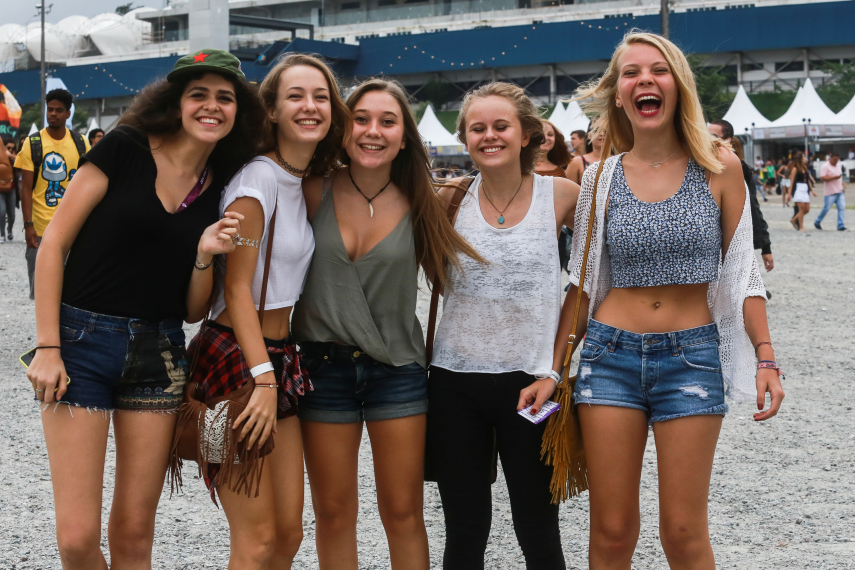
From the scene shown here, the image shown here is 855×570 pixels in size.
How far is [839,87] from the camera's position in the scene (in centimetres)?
4506

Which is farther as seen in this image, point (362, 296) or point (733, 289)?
point (362, 296)

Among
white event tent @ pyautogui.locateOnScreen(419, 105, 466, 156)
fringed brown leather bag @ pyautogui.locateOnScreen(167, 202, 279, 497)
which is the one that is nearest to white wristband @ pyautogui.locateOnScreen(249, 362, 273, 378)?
fringed brown leather bag @ pyautogui.locateOnScreen(167, 202, 279, 497)

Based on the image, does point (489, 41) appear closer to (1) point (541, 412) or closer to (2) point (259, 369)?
(1) point (541, 412)

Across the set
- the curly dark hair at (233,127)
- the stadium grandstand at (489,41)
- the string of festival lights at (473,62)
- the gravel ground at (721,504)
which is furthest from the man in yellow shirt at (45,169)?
the string of festival lights at (473,62)

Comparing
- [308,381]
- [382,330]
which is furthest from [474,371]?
[308,381]

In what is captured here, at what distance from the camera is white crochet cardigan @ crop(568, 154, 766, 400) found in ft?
9.51

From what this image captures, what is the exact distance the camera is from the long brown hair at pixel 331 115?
3074mm

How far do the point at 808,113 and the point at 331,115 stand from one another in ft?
104

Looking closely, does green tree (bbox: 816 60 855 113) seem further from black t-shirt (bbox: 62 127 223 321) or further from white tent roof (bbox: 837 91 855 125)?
black t-shirt (bbox: 62 127 223 321)

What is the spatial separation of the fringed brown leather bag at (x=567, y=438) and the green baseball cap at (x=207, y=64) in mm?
1332

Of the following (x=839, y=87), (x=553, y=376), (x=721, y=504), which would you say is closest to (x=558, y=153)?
(x=721, y=504)

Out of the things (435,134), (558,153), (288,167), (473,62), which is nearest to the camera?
(288,167)

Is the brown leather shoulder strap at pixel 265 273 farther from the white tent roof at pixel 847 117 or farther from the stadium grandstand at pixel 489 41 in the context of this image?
the stadium grandstand at pixel 489 41

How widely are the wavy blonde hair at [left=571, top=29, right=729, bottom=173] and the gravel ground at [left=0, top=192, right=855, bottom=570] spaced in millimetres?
1856
